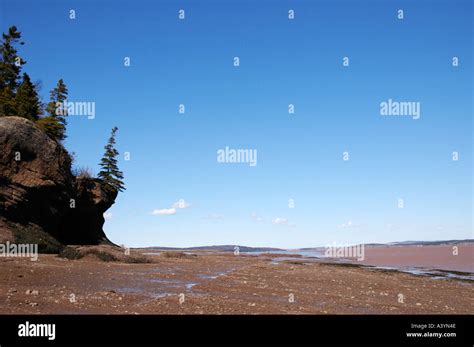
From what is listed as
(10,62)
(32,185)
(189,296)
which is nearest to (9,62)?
(10,62)

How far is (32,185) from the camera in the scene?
32.7m

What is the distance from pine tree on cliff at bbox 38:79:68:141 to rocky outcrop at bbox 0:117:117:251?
7.59 m

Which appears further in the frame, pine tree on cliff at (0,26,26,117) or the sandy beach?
pine tree on cliff at (0,26,26,117)

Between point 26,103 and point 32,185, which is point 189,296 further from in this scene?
point 26,103

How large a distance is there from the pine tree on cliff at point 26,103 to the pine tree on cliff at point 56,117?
1.26 m

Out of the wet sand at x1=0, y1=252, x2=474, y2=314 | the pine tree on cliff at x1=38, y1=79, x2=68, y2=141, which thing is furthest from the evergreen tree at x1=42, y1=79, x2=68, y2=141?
the wet sand at x1=0, y1=252, x2=474, y2=314

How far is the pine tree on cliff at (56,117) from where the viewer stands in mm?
43722

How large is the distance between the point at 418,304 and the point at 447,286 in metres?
8.90

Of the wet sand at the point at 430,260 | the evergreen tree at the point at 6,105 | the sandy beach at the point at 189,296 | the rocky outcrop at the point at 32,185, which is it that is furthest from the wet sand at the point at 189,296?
the evergreen tree at the point at 6,105

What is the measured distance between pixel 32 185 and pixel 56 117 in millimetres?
22628

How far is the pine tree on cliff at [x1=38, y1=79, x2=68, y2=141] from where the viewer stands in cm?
4372

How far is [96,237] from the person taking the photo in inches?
1914

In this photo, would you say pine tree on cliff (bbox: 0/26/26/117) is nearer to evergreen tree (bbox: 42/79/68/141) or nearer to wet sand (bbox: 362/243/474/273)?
evergreen tree (bbox: 42/79/68/141)
